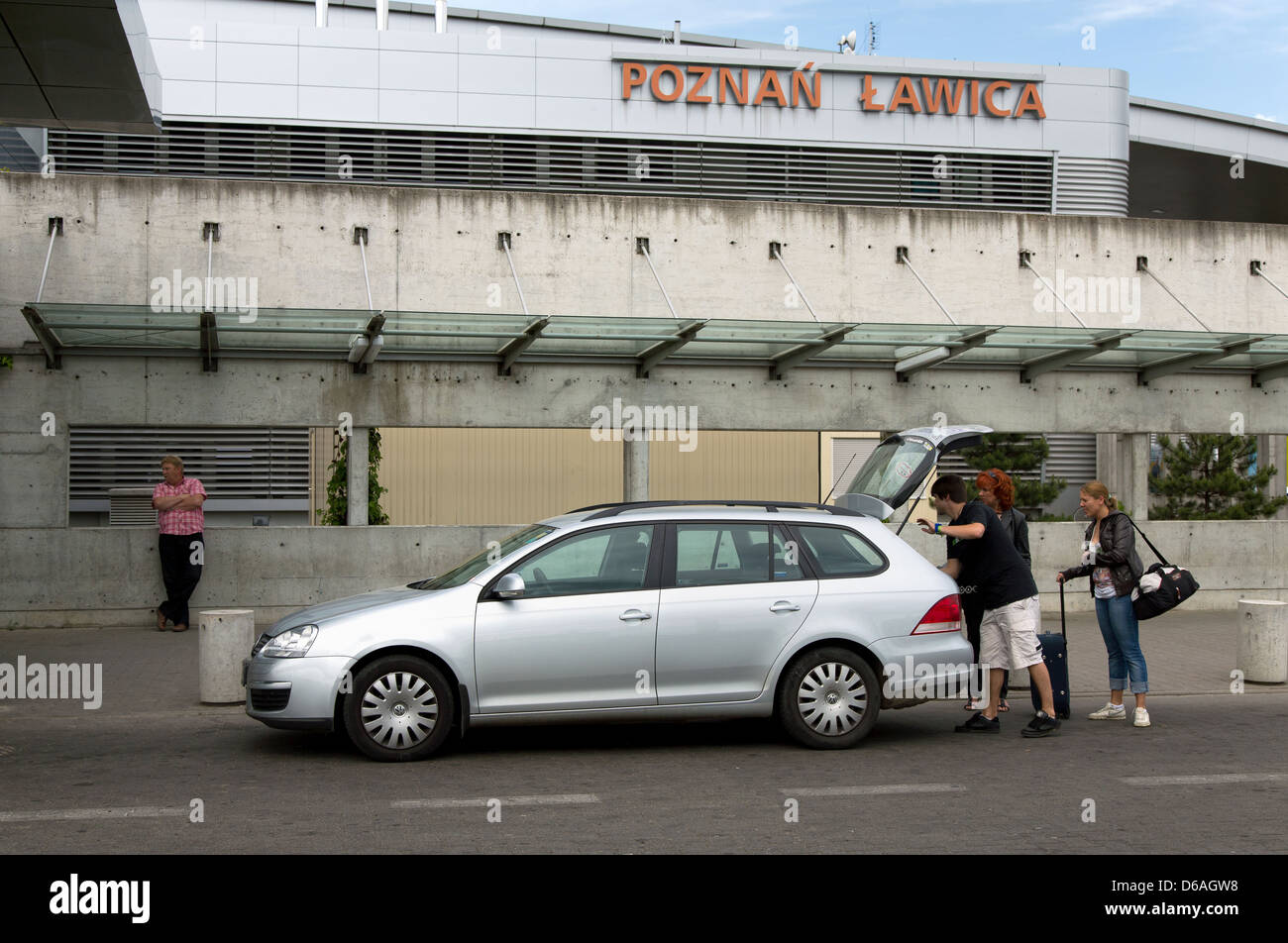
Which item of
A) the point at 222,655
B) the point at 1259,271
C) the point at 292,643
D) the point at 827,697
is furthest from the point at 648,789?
the point at 1259,271

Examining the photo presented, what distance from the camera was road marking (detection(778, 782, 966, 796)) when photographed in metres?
7.23

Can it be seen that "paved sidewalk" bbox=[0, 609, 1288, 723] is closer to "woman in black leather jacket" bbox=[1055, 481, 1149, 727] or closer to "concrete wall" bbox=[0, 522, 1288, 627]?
"concrete wall" bbox=[0, 522, 1288, 627]

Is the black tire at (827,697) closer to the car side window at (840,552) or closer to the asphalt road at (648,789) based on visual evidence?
Answer: the asphalt road at (648,789)

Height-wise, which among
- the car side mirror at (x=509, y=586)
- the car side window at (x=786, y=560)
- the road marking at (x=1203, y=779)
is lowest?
the road marking at (x=1203, y=779)

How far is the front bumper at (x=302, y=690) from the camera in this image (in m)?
7.83

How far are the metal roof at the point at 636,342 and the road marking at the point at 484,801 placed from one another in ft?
25.3

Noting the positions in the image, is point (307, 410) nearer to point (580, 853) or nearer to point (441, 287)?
point (441, 287)

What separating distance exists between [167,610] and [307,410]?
9.11 ft

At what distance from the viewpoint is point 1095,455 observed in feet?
86.1

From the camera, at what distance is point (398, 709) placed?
7.90m

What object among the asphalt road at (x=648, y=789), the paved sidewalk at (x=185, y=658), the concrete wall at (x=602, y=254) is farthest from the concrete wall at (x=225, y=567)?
the asphalt road at (x=648, y=789)

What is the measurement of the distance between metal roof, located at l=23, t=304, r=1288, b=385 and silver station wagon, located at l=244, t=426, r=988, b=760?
20.1ft

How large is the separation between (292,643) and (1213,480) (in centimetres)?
2271

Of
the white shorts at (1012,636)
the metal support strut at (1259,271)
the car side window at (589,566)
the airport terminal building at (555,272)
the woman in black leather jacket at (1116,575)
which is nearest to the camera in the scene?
the car side window at (589,566)
